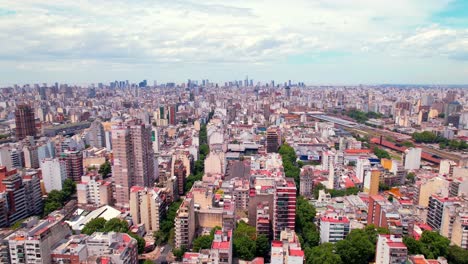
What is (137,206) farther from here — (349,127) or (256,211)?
(349,127)

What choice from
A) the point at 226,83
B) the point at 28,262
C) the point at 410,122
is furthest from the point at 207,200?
the point at 226,83

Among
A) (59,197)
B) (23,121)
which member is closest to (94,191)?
(59,197)

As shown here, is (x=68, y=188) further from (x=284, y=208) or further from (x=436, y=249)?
(x=436, y=249)

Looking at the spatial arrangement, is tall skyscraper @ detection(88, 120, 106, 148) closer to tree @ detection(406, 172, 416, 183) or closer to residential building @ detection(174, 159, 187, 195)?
residential building @ detection(174, 159, 187, 195)

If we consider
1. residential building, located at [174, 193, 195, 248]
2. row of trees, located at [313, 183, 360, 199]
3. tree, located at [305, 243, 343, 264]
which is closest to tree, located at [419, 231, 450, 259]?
tree, located at [305, 243, 343, 264]

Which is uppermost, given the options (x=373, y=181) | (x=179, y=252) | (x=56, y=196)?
(x=373, y=181)
